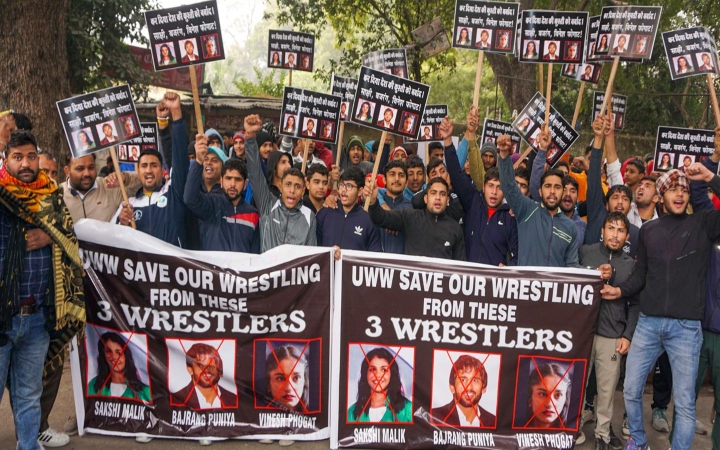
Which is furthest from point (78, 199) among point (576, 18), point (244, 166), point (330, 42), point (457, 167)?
point (330, 42)

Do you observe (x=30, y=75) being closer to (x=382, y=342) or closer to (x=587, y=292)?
(x=382, y=342)

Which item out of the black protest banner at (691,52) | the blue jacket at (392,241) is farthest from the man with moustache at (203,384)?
the black protest banner at (691,52)

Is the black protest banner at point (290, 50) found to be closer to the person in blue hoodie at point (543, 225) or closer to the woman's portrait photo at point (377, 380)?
the person in blue hoodie at point (543, 225)

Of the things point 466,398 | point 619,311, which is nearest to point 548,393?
point 466,398

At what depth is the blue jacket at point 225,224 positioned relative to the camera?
19.2 ft

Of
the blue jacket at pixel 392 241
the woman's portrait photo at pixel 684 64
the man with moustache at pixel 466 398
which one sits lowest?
the man with moustache at pixel 466 398

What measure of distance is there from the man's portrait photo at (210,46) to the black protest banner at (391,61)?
122 inches

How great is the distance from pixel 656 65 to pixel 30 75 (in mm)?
17242

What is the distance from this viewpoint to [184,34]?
6383mm

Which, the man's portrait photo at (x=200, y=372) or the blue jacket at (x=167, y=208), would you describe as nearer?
the man's portrait photo at (x=200, y=372)

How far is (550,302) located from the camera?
526 cm

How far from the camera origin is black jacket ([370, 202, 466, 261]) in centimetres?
586

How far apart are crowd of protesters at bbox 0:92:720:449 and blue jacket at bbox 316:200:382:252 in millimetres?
12

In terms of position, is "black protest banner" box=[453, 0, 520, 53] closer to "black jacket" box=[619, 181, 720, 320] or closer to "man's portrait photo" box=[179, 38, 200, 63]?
"man's portrait photo" box=[179, 38, 200, 63]
